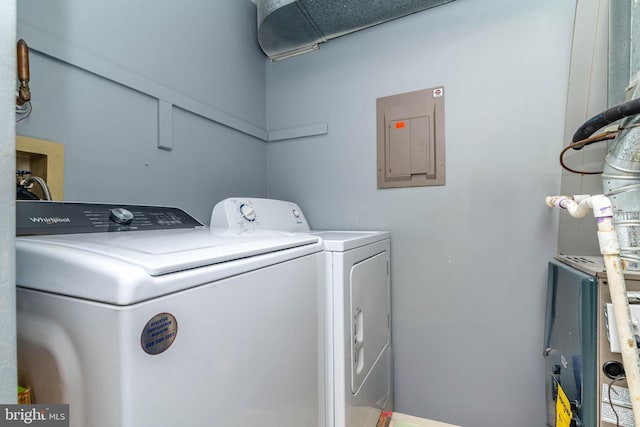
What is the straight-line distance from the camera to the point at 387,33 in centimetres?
181

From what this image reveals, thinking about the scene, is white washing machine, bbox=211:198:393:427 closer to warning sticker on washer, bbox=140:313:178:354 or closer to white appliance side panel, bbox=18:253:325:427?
white appliance side panel, bbox=18:253:325:427

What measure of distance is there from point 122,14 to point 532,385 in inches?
104

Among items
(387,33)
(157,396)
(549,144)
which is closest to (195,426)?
(157,396)

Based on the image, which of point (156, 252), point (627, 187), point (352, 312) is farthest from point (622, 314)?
point (156, 252)

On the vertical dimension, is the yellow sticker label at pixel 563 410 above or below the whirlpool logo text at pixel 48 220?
below

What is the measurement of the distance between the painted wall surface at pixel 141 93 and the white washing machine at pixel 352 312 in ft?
1.10

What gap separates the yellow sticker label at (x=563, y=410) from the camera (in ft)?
3.43

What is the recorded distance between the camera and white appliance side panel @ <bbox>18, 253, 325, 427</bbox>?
44cm

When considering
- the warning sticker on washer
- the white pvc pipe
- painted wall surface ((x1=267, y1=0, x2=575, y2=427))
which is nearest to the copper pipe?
the warning sticker on washer

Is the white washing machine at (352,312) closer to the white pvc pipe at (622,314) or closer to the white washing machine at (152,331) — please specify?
the white washing machine at (152,331)

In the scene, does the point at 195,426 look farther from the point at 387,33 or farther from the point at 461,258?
the point at 387,33

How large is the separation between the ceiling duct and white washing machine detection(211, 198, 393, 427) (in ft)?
3.54

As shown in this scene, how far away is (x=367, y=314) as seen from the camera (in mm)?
1305

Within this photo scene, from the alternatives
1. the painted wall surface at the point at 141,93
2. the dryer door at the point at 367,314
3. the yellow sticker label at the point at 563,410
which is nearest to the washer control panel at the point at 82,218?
the painted wall surface at the point at 141,93
